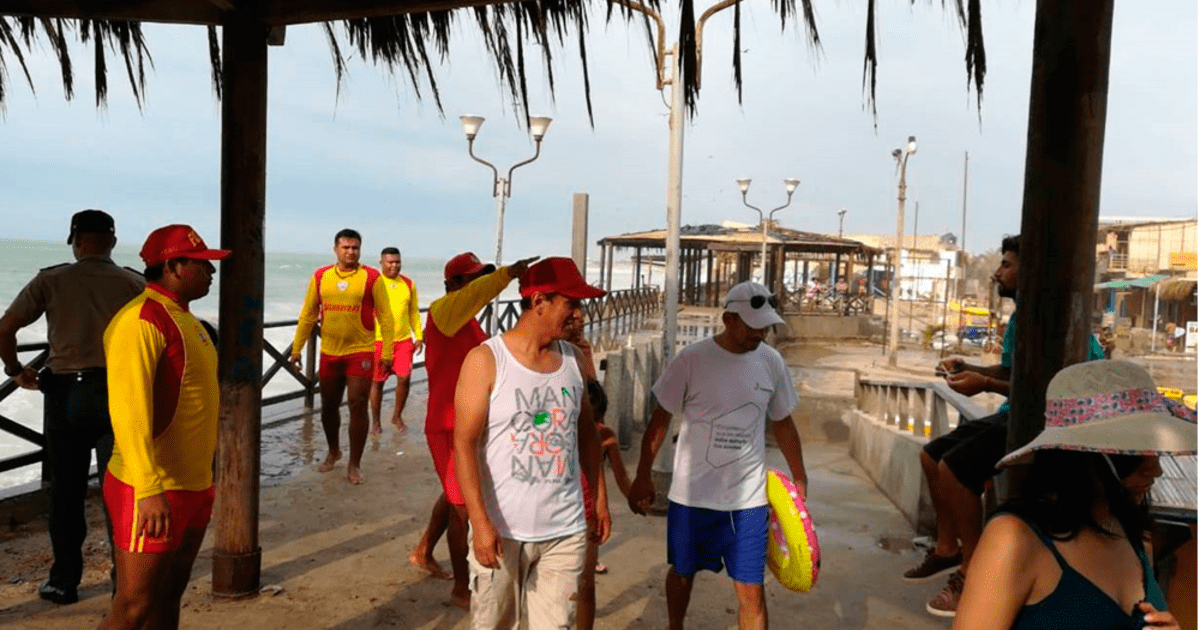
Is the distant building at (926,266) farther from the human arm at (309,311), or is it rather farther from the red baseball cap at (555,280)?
the red baseball cap at (555,280)

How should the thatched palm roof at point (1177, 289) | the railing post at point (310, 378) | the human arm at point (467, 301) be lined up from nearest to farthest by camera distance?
the human arm at point (467, 301)
the railing post at point (310, 378)
the thatched palm roof at point (1177, 289)

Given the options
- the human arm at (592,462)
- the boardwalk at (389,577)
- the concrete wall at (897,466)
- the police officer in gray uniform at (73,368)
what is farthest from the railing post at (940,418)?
the police officer in gray uniform at (73,368)

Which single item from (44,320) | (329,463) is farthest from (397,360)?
(44,320)

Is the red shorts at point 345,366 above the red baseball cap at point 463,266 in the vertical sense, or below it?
below

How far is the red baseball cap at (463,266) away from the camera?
460cm

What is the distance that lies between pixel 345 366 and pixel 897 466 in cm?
402

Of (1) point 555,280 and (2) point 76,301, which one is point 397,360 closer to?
(2) point 76,301

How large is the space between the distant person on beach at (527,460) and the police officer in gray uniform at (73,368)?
2143 millimetres

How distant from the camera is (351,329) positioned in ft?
22.5

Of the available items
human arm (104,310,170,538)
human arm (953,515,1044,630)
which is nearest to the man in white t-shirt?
human arm (104,310,170,538)

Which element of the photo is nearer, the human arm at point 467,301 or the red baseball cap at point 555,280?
the red baseball cap at point 555,280

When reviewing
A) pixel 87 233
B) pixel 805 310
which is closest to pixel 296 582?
pixel 87 233

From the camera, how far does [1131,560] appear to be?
1.81 meters

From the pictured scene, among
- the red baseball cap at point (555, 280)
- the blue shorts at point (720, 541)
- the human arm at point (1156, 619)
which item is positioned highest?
the red baseball cap at point (555, 280)
